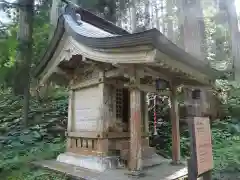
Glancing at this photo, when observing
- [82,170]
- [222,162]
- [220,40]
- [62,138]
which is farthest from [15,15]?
[220,40]

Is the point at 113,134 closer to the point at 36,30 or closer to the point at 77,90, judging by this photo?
the point at 77,90

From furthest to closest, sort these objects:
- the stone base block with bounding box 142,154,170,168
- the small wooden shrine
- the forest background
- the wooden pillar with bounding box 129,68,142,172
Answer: the forest background < the stone base block with bounding box 142,154,170,168 < the wooden pillar with bounding box 129,68,142,172 < the small wooden shrine

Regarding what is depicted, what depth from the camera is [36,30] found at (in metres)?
11.0

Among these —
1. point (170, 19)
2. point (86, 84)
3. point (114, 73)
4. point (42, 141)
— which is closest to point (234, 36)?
point (170, 19)

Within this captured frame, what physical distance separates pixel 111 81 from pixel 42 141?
4.39 m

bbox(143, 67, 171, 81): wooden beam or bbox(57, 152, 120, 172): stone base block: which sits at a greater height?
bbox(143, 67, 171, 81): wooden beam

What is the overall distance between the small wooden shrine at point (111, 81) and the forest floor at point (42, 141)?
Result: 108cm

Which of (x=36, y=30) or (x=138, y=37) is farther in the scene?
(x=36, y=30)

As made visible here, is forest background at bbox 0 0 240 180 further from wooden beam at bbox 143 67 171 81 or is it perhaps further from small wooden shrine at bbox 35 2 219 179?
wooden beam at bbox 143 67 171 81

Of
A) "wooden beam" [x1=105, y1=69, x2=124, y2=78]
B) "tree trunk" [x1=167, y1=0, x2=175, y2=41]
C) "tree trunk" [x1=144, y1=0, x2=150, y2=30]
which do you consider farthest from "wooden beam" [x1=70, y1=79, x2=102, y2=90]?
"tree trunk" [x1=144, y1=0, x2=150, y2=30]

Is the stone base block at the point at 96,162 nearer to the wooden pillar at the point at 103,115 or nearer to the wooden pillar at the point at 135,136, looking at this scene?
the wooden pillar at the point at 103,115

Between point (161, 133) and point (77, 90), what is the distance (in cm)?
413

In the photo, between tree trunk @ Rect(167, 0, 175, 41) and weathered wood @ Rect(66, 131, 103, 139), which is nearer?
weathered wood @ Rect(66, 131, 103, 139)

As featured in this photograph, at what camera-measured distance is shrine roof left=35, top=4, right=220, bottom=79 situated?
13.1 feet
